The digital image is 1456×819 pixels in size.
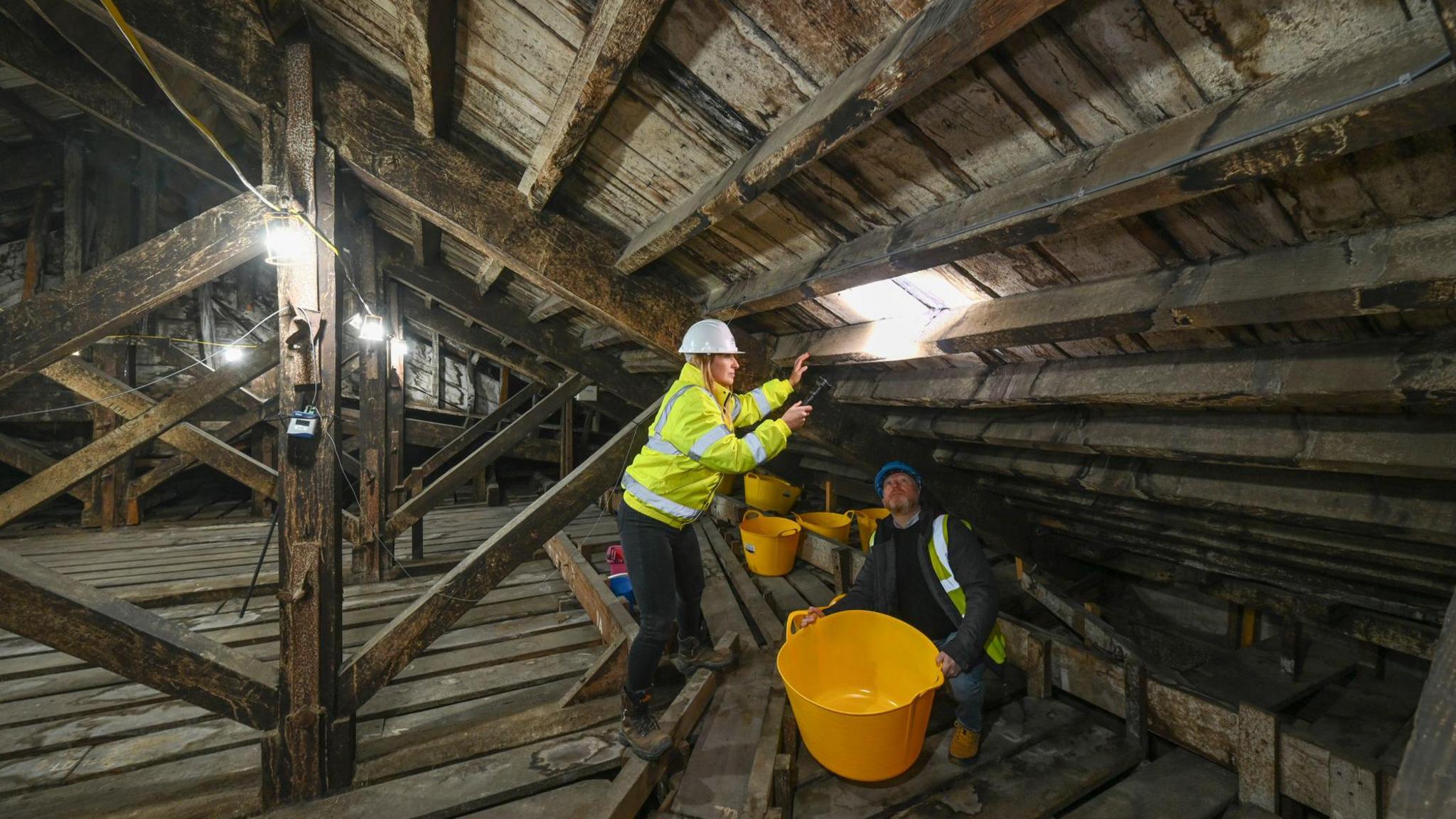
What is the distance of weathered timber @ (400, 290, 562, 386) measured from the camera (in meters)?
6.02

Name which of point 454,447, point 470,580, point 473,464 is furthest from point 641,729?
point 454,447

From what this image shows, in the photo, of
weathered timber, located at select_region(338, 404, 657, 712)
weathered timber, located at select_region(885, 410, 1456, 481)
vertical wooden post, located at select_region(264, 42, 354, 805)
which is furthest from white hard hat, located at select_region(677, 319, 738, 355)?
weathered timber, located at select_region(885, 410, 1456, 481)

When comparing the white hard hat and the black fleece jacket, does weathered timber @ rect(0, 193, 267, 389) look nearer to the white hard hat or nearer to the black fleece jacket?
the white hard hat

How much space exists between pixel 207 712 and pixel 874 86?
13.5ft

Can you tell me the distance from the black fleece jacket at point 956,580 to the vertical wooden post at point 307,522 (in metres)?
2.43

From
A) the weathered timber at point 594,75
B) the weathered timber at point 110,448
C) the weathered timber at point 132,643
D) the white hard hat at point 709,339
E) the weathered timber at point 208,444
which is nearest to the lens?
the weathered timber at point 594,75

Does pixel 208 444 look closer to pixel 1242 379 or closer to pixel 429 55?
pixel 429 55

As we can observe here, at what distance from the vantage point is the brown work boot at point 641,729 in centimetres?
232

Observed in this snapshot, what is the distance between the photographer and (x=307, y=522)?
2.19 meters

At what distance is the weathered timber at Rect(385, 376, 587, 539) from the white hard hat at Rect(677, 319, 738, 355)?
11.1 ft

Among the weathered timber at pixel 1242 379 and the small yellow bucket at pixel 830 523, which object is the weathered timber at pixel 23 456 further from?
the weathered timber at pixel 1242 379

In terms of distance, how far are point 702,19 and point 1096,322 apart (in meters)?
1.52

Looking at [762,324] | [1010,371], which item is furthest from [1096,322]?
[762,324]

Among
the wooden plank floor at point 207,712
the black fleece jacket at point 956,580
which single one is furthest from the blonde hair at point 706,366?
the wooden plank floor at point 207,712
